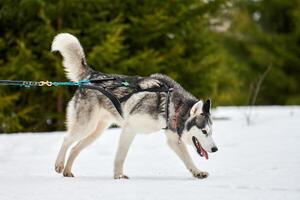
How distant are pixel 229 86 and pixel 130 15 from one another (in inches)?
131

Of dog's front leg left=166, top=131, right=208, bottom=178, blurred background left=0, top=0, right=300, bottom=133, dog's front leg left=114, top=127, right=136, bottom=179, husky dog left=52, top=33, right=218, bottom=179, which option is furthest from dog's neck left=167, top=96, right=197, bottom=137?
blurred background left=0, top=0, right=300, bottom=133

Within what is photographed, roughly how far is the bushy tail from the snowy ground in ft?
4.41

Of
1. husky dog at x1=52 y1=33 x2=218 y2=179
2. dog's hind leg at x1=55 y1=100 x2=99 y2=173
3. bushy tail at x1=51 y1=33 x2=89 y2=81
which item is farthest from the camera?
bushy tail at x1=51 y1=33 x2=89 y2=81

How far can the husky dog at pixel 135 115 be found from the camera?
630 cm

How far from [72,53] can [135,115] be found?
126cm

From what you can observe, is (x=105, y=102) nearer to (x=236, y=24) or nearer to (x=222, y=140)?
(x=222, y=140)

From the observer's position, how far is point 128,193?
16.3 ft

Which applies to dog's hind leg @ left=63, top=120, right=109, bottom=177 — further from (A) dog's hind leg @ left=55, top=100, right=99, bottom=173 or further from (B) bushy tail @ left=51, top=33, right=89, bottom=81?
(B) bushy tail @ left=51, top=33, right=89, bottom=81

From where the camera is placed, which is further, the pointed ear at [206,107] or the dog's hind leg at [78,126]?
the dog's hind leg at [78,126]

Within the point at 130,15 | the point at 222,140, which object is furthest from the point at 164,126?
the point at 130,15


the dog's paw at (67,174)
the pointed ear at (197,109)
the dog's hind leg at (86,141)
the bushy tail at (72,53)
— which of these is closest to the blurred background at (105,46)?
the bushy tail at (72,53)

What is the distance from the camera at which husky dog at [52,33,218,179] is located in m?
6.30

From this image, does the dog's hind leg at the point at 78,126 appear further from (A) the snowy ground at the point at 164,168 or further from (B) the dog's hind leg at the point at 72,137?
(A) the snowy ground at the point at 164,168

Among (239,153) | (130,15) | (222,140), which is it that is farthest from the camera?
(130,15)
